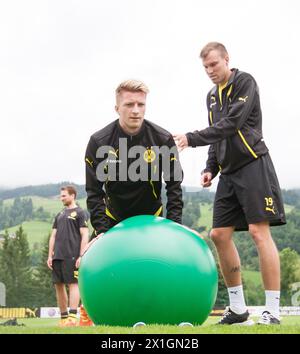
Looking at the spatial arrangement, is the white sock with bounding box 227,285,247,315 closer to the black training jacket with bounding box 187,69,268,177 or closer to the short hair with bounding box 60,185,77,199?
the black training jacket with bounding box 187,69,268,177

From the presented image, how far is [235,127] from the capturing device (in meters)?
6.43

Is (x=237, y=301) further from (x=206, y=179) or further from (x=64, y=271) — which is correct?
(x=64, y=271)

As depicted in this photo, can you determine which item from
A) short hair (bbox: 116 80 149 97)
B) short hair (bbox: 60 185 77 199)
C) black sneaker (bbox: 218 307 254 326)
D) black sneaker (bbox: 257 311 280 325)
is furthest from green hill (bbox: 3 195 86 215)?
black sneaker (bbox: 257 311 280 325)

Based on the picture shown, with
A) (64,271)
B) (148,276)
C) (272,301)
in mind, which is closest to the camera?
(148,276)

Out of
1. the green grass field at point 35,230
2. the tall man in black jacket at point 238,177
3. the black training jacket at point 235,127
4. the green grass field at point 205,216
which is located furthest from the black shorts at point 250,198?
the green grass field at point 35,230

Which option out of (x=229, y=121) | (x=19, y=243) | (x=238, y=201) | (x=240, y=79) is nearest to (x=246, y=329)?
(x=238, y=201)

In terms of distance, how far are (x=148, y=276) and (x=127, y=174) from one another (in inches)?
55.3

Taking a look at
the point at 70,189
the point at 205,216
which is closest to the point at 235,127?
the point at 70,189

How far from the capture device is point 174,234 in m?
5.64

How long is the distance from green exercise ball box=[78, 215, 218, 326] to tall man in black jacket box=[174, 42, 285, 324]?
792mm

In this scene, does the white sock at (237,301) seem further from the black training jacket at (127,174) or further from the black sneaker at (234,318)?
the black training jacket at (127,174)
